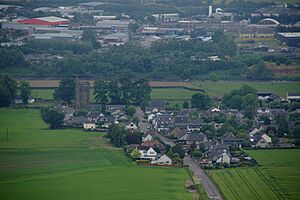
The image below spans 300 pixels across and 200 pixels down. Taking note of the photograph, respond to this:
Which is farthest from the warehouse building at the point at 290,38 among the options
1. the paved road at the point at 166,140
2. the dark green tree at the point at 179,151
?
the dark green tree at the point at 179,151

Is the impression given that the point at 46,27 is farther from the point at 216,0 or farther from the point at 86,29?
the point at 216,0

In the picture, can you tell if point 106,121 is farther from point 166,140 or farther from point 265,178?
point 265,178

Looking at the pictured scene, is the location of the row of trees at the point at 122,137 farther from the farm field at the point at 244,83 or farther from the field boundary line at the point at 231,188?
the farm field at the point at 244,83

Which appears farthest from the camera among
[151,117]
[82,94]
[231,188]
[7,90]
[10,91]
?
[82,94]

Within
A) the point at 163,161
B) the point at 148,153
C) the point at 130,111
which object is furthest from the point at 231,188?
the point at 130,111

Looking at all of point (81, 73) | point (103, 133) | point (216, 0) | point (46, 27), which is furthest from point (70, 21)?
point (103, 133)
